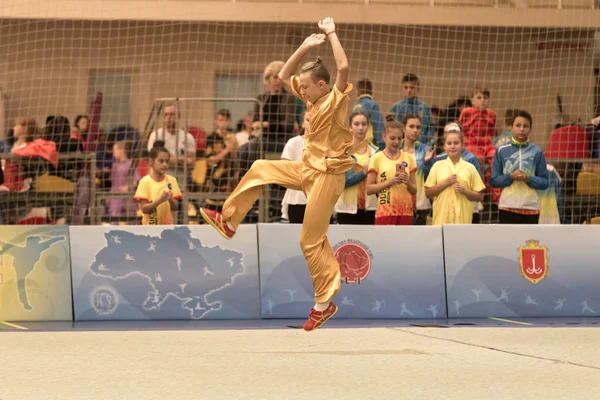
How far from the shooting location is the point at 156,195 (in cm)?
1112

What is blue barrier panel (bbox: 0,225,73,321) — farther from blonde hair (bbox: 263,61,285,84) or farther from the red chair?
the red chair

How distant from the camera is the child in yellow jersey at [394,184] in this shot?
1065 cm

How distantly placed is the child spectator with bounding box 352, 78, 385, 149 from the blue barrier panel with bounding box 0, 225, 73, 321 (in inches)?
164

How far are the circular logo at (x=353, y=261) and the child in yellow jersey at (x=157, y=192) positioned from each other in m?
2.12

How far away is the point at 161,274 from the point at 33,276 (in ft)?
4.23

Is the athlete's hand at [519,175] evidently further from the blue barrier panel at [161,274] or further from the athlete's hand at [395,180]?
the blue barrier panel at [161,274]

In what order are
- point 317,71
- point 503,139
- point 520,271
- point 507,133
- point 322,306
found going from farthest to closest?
1. point 507,133
2. point 503,139
3. point 520,271
4. point 322,306
5. point 317,71

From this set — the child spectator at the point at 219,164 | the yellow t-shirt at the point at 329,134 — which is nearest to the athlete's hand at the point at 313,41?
the yellow t-shirt at the point at 329,134

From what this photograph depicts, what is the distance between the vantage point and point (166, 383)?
20.6 ft

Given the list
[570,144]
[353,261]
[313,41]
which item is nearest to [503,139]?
[570,144]

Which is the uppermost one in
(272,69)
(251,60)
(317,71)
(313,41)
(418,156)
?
(251,60)

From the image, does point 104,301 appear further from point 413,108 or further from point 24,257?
point 413,108

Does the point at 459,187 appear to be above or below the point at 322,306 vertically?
above

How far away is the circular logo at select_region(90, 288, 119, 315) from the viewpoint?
33.1ft
